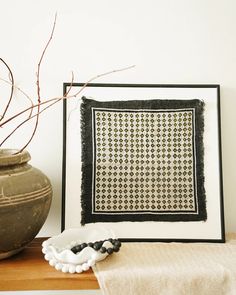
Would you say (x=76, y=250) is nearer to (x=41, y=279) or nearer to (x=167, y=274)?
(x=41, y=279)

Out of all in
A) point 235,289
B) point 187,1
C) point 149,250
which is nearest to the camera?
point 235,289

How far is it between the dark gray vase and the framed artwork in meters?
0.14

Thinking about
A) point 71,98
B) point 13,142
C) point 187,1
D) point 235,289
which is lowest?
point 235,289

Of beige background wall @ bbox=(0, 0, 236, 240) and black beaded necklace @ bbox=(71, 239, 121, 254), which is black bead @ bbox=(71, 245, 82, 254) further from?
beige background wall @ bbox=(0, 0, 236, 240)

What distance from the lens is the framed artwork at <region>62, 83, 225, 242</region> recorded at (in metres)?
0.96

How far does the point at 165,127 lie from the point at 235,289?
44 centimetres

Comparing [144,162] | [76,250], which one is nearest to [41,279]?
[76,250]

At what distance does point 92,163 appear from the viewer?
0.96 m

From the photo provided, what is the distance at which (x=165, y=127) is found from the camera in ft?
3.21

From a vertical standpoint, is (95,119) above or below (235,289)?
above

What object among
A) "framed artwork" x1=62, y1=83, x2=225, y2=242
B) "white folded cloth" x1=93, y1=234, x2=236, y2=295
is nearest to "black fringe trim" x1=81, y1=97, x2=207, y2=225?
"framed artwork" x1=62, y1=83, x2=225, y2=242

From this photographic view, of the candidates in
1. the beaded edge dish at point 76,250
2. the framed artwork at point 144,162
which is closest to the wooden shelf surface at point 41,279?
the beaded edge dish at point 76,250

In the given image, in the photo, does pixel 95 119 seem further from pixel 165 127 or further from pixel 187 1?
pixel 187 1

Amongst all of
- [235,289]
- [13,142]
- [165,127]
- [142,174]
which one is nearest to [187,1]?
[165,127]
